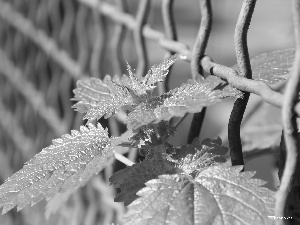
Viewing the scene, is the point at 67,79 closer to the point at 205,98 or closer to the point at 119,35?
the point at 119,35

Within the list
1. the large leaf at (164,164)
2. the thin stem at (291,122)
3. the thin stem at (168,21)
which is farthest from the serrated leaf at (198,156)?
the thin stem at (168,21)

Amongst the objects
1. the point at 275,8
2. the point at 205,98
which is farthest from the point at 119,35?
the point at 275,8

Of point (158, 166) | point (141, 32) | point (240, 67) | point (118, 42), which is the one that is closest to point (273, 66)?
point (240, 67)

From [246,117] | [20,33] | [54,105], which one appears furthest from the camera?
[20,33]

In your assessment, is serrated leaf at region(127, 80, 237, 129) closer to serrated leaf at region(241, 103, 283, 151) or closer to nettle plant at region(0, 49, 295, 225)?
nettle plant at region(0, 49, 295, 225)

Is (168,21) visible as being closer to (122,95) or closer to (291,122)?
(122,95)

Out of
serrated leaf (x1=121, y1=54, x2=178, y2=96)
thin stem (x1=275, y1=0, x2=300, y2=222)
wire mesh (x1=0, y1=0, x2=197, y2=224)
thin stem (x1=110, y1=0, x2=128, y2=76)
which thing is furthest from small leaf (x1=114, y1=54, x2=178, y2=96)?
thin stem (x1=110, y1=0, x2=128, y2=76)
